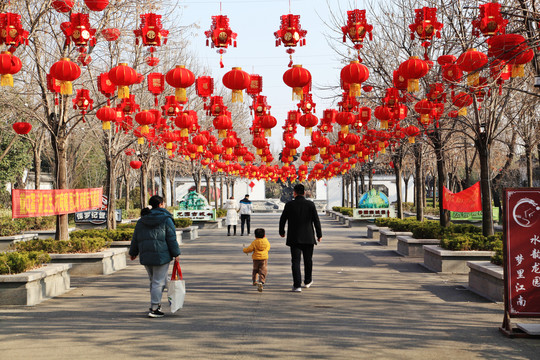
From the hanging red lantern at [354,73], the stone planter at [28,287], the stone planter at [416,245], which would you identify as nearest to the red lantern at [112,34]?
the hanging red lantern at [354,73]

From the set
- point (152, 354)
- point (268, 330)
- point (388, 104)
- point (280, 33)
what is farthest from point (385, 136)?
point (152, 354)

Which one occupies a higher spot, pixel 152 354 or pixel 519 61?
pixel 519 61

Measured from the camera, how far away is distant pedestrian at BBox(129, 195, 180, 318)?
9.05 m

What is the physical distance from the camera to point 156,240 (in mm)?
9094

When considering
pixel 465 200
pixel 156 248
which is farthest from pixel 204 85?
pixel 465 200

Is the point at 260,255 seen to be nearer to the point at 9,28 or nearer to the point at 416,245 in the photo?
the point at 9,28

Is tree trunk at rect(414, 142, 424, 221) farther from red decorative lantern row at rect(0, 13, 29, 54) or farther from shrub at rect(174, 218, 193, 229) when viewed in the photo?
red decorative lantern row at rect(0, 13, 29, 54)

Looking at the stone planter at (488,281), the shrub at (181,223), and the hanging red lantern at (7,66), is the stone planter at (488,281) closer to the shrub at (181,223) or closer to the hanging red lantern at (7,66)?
the hanging red lantern at (7,66)

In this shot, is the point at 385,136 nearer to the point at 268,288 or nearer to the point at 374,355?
the point at 268,288

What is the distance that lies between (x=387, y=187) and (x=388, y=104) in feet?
204

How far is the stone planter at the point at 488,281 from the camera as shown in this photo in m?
10.1

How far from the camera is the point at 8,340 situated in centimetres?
768

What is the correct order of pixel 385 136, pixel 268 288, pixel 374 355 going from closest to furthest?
pixel 374 355
pixel 268 288
pixel 385 136

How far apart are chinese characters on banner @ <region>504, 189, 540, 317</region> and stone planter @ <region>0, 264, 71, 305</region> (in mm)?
7177
